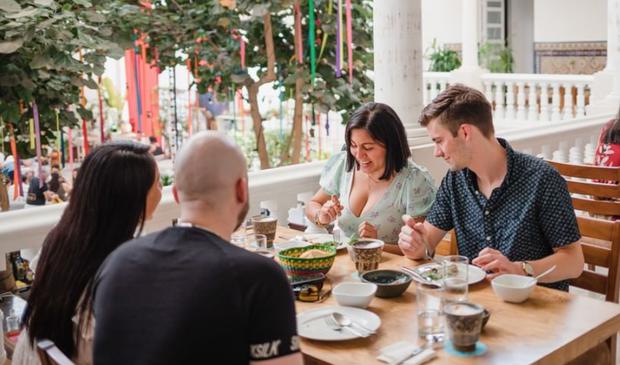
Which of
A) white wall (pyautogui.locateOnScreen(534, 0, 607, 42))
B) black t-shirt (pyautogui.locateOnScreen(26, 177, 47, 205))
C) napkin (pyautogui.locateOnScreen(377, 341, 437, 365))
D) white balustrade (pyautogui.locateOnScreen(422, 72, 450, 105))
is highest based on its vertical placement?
white wall (pyautogui.locateOnScreen(534, 0, 607, 42))

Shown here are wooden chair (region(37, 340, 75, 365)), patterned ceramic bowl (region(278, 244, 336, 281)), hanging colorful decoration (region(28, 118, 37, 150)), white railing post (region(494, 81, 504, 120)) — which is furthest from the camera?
white railing post (region(494, 81, 504, 120))

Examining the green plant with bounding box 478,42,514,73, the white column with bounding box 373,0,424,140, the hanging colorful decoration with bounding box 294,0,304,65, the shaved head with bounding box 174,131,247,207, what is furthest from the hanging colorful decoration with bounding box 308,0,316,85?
the green plant with bounding box 478,42,514,73

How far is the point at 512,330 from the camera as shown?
192cm

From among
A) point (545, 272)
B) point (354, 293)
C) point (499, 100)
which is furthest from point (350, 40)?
point (499, 100)

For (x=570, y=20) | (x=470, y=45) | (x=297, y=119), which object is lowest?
(x=297, y=119)

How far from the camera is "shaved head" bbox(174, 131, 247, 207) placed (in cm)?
155

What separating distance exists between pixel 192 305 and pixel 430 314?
2.23 feet

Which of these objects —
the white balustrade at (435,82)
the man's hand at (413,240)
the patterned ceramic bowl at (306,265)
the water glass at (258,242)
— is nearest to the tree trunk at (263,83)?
the water glass at (258,242)

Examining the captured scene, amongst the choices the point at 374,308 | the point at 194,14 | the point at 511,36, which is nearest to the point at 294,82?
the point at 194,14

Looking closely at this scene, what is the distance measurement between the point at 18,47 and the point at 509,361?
239cm

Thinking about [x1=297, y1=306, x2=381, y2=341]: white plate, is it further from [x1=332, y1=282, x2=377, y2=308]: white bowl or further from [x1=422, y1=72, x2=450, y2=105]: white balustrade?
[x1=422, y1=72, x2=450, y2=105]: white balustrade

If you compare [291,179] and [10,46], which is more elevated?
[10,46]

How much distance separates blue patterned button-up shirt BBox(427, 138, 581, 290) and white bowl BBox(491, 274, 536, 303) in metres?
0.34

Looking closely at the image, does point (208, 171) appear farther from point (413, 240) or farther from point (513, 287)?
point (413, 240)
